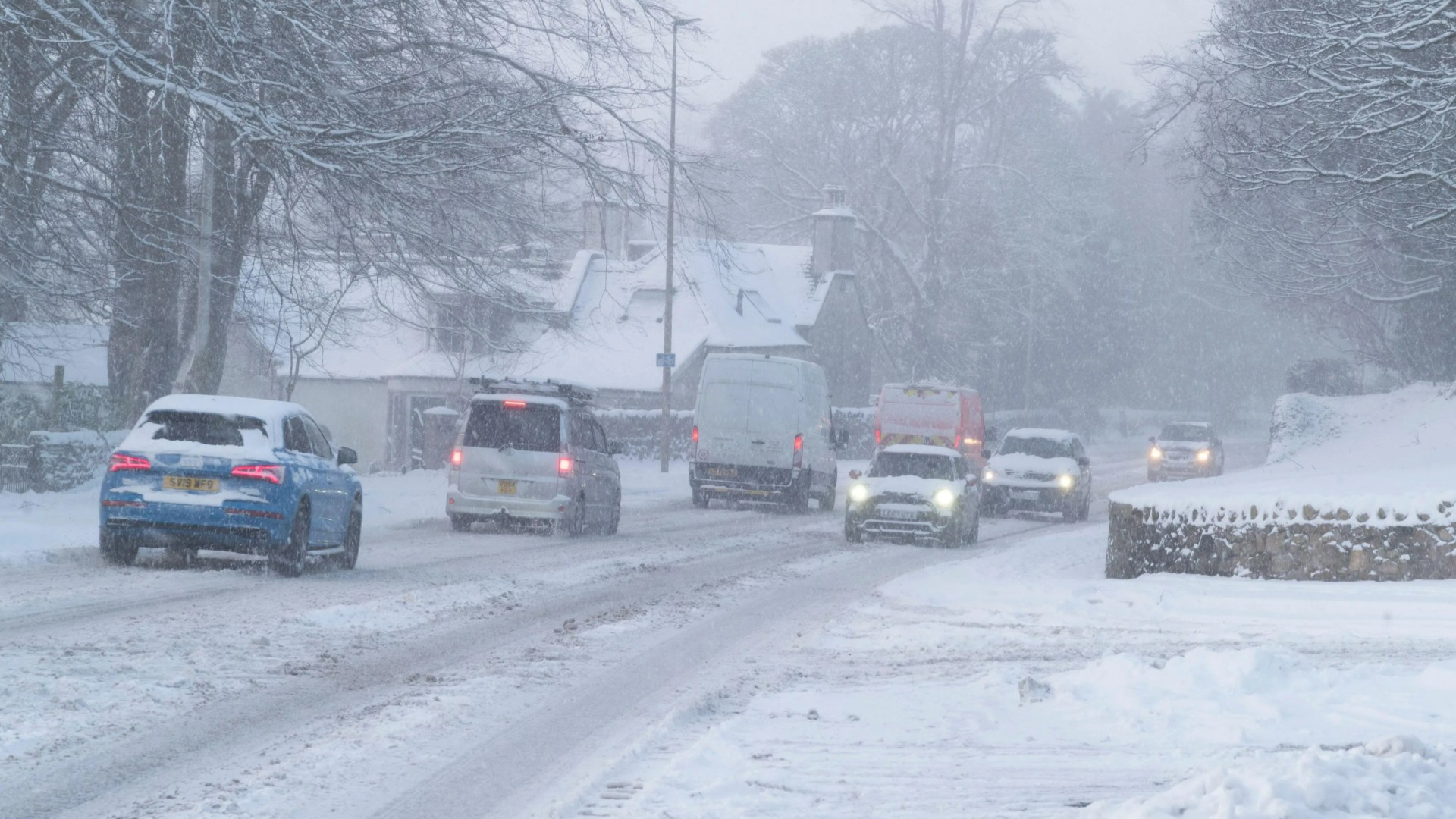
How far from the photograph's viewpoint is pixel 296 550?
1446 cm

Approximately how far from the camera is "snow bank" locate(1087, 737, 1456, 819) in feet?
18.5

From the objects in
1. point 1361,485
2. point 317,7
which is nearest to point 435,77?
point 317,7

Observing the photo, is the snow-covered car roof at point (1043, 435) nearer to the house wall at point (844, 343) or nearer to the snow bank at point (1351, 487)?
the snow bank at point (1351, 487)

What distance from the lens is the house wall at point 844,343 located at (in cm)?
6056

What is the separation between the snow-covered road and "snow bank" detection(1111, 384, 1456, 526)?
2.88 meters

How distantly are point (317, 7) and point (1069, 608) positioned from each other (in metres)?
10.1

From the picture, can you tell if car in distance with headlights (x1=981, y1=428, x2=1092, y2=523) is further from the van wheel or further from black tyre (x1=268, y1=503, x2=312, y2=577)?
black tyre (x1=268, y1=503, x2=312, y2=577)

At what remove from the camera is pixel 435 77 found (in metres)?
19.1

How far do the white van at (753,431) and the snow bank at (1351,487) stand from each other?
857cm

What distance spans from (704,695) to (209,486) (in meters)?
6.65

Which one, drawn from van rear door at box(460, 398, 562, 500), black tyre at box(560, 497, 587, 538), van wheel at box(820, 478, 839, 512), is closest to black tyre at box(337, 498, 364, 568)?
van rear door at box(460, 398, 562, 500)

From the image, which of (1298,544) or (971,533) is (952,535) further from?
(1298,544)

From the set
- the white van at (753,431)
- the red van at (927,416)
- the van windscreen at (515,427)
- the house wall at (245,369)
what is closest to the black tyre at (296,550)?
the van windscreen at (515,427)

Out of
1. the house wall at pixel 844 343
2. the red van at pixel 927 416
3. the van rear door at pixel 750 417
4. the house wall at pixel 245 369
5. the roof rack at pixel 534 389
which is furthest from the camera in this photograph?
the house wall at pixel 844 343
